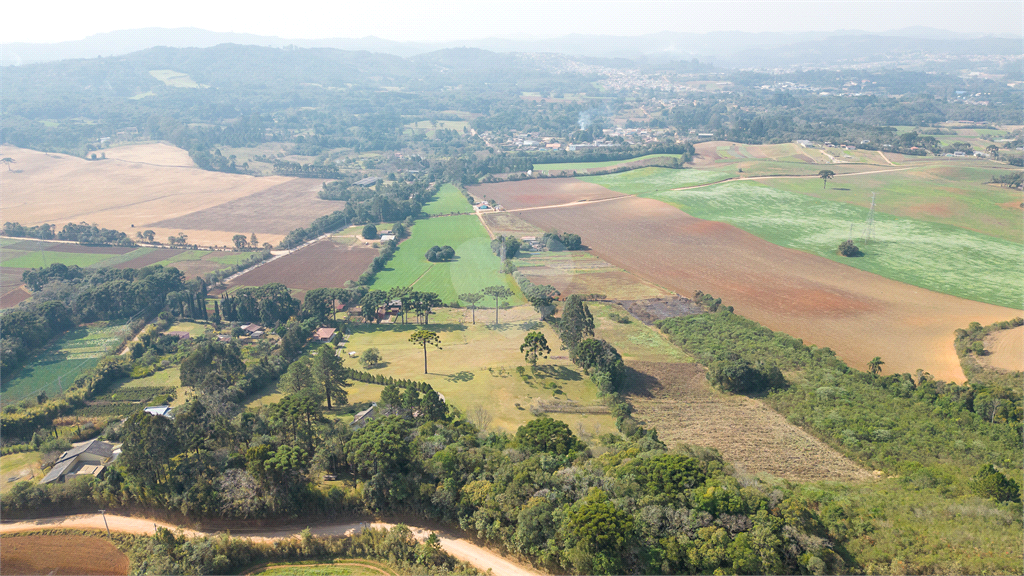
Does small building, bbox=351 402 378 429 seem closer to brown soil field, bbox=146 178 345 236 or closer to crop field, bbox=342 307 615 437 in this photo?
crop field, bbox=342 307 615 437

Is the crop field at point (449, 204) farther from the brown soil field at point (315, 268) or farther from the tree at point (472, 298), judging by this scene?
the tree at point (472, 298)

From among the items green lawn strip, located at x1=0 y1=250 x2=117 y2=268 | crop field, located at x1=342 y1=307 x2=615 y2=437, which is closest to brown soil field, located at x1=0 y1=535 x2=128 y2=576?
crop field, located at x1=342 y1=307 x2=615 y2=437

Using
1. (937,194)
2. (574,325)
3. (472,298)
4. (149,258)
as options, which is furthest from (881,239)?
(149,258)

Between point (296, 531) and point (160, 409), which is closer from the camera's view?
point (296, 531)

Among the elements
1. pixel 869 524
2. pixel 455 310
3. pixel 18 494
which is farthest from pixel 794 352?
pixel 18 494

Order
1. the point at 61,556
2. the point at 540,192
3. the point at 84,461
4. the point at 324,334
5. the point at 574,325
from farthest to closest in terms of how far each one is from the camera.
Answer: the point at 540,192 < the point at 324,334 < the point at 574,325 < the point at 84,461 < the point at 61,556

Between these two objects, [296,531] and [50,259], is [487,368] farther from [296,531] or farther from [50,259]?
[50,259]

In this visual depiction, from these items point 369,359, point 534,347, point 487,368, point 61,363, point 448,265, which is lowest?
point 61,363
